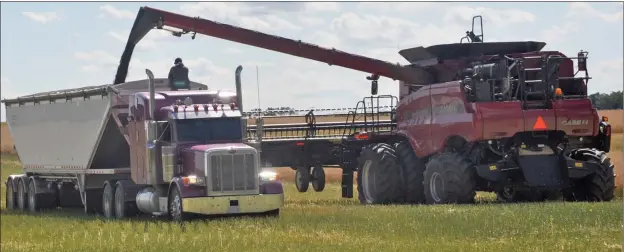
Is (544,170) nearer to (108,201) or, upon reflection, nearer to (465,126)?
(465,126)

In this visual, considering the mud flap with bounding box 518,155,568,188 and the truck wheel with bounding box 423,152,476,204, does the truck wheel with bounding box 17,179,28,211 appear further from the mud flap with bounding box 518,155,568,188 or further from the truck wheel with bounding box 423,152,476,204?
the mud flap with bounding box 518,155,568,188

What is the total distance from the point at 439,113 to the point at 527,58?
2.45 meters

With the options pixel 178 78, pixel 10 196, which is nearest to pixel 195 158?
pixel 178 78

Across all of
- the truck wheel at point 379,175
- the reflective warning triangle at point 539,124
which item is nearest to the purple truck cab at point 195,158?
the truck wheel at point 379,175

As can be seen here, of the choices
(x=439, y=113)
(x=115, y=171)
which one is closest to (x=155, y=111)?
(x=115, y=171)

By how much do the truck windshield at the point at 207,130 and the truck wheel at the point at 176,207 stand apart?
1.30 m

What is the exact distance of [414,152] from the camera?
29.4 metres

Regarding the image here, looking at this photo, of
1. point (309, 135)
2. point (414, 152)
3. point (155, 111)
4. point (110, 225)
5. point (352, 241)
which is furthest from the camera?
point (309, 135)

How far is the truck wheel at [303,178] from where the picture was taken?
3344 centimetres

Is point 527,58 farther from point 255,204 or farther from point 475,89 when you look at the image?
point 255,204

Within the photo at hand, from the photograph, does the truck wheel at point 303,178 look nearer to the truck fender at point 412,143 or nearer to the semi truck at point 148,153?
the truck fender at point 412,143

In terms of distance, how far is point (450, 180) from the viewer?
2639 cm

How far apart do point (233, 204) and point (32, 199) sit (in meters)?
11.1

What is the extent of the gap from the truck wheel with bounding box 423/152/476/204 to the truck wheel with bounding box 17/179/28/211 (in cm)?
1276
